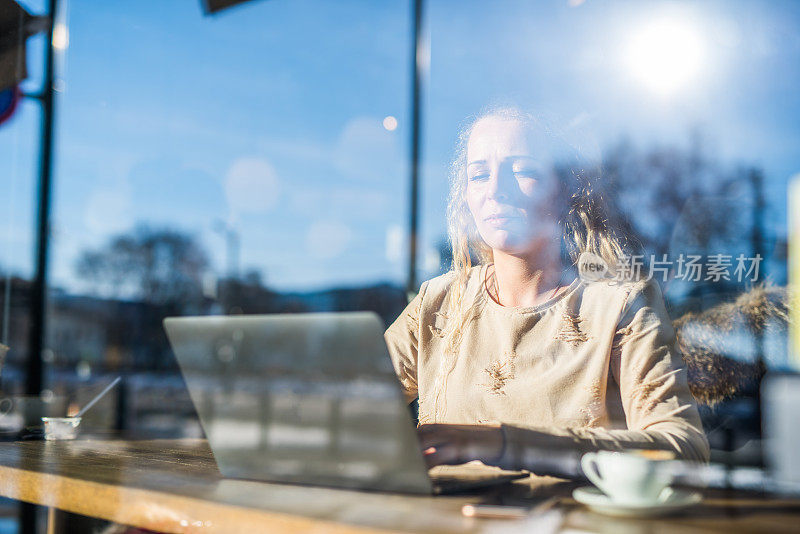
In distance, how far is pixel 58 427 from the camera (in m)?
1.49

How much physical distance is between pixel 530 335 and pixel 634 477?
73cm

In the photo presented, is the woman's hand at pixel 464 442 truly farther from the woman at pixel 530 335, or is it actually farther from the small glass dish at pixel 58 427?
the small glass dish at pixel 58 427

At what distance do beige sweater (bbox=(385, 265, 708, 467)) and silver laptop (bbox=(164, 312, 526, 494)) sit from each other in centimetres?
33

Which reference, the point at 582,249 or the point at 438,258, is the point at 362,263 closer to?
the point at 438,258

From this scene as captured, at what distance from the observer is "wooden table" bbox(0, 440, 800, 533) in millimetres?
623

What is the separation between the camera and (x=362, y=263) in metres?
3.07

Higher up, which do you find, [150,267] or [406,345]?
[150,267]

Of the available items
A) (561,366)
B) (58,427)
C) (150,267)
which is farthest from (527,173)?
(150,267)

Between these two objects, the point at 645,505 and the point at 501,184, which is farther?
the point at 501,184

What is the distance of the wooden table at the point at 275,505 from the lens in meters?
0.62

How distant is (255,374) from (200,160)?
369 cm

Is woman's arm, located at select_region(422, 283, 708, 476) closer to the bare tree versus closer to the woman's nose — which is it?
the woman's nose

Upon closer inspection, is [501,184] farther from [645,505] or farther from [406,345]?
[645,505]

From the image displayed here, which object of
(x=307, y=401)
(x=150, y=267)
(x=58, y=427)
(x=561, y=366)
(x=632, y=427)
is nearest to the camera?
(x=307, y=401)
